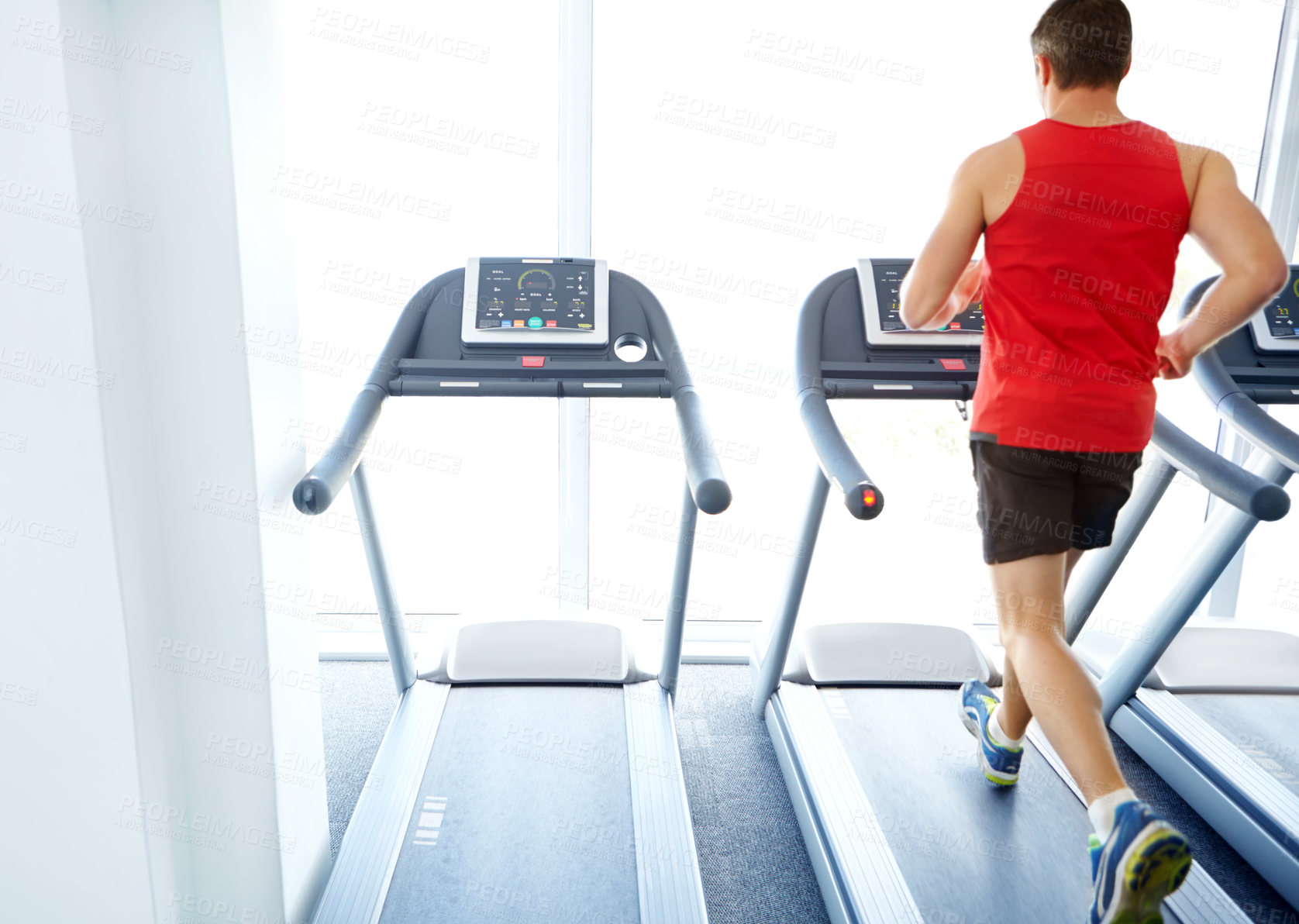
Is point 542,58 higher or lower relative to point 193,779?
higher

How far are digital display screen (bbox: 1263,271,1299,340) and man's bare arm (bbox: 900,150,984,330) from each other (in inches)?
43.1

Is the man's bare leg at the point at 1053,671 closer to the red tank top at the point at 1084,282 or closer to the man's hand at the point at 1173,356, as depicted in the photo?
the red tank top at the point at 1084,282

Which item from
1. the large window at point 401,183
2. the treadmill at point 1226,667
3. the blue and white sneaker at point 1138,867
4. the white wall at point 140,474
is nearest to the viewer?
the white wall at point 140,474

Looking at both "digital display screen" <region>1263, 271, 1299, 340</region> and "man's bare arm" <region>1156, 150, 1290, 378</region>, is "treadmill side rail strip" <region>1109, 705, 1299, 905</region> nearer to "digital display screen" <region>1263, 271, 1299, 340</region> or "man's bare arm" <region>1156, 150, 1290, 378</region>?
"digital display screen" <region>1263, 271, 1299, 340</region>

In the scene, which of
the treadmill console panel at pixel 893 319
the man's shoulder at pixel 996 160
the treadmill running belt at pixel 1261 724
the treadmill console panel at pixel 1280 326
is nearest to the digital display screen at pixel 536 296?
the treadmill console panel at pixel 893 319

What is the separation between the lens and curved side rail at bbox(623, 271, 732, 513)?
1.68 meters

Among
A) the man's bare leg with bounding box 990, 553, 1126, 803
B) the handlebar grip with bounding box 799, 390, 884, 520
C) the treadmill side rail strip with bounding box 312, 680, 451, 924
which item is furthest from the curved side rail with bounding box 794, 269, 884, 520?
the treadmill side rail strip with bounding box 312, 680, 451, 924

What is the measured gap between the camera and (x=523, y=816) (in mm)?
2080

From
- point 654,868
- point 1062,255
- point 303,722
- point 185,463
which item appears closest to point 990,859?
point 654,868

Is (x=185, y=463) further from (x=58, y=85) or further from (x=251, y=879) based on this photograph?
(x=251, y=879)

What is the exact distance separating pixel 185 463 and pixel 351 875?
3.16 ft

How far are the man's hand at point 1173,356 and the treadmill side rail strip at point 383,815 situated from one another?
1962mm

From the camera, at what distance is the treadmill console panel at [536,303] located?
2205 millimetres

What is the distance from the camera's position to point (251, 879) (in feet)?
5.32
